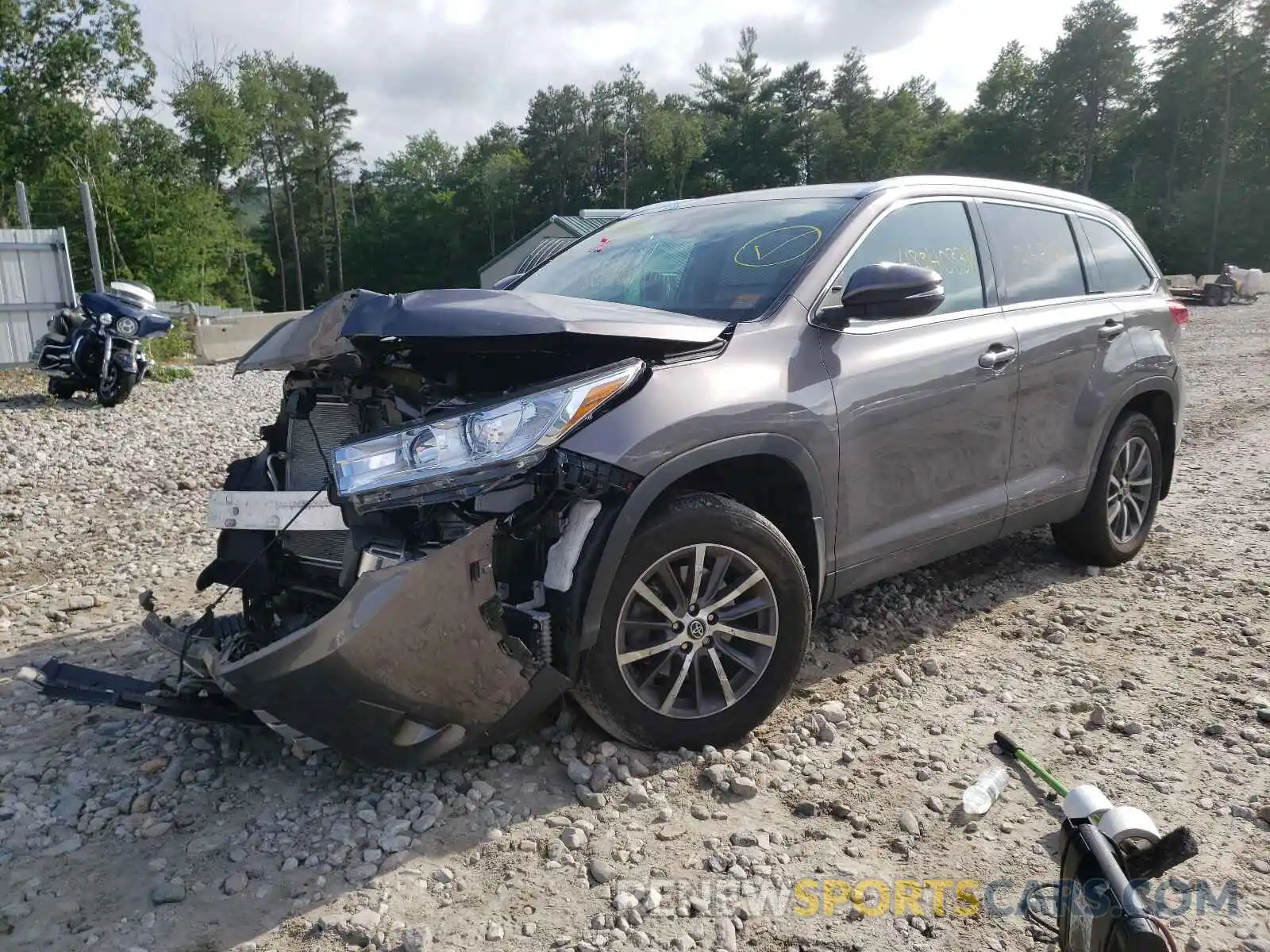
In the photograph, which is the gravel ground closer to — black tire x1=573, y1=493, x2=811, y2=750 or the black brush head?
black tire x1=573, y1=493, x2=811, y2=750

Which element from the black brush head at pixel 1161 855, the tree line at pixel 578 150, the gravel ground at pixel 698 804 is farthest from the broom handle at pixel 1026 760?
the tree line at pixel 578 150

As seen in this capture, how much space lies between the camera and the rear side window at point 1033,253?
4.10 meters

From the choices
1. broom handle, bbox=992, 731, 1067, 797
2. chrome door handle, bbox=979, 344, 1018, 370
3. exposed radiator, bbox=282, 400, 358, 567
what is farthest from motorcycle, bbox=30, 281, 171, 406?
broom handle, bbox=992, 731, 1067, 797

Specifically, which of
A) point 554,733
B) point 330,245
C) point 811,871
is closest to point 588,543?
point 554,733

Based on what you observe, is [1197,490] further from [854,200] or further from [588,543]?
[588,543]

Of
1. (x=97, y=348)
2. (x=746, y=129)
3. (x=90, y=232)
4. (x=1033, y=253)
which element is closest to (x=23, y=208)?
(x=90, y=232)

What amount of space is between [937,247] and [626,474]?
2008mm

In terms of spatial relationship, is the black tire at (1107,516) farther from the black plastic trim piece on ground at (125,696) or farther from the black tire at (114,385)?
the black tire at (114,385)

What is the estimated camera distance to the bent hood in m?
2.54

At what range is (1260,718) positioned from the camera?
10.8ft

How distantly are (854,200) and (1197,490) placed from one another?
453cm

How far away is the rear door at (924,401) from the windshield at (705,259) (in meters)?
0.22

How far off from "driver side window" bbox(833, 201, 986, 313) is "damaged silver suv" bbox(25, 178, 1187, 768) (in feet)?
0.04

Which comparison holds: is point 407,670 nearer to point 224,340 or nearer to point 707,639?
point 707,639
